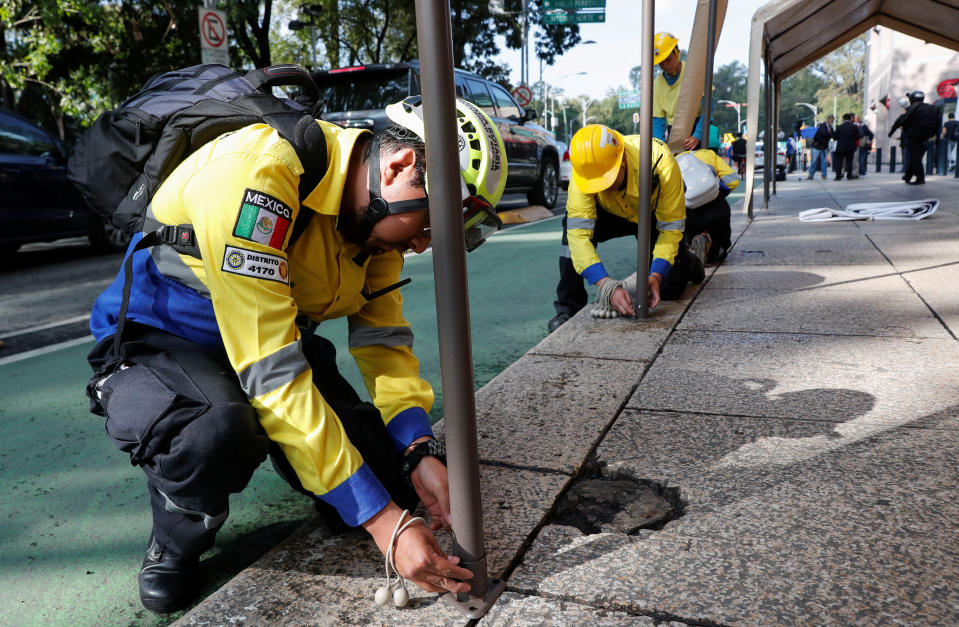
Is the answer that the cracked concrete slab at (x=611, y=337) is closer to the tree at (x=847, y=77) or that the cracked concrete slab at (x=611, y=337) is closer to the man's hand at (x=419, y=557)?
the man's hand at (x=419, y=557)

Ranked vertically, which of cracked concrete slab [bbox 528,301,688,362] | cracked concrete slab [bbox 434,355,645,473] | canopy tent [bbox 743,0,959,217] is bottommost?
cracked concrete slab [bbox 434,355,645,473]

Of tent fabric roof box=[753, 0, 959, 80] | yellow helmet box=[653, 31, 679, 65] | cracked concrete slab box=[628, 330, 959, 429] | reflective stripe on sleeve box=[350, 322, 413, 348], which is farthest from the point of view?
tent fabric roof box=[753, 0, 959, 80]

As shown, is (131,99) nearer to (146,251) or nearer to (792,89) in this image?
(146,251)

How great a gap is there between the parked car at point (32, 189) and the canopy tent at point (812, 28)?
6947 mm

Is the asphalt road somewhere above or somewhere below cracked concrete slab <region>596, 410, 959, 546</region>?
above

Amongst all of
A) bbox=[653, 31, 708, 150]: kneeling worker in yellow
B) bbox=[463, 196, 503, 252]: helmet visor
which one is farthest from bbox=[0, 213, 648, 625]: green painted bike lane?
bbox=[653, 31, 708, 150]: kneeling worker in yellow

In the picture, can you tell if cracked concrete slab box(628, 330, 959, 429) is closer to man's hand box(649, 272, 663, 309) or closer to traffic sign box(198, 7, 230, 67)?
man's hand box(649, 272, 663, 309)

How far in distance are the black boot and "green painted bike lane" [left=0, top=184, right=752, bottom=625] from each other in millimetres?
33

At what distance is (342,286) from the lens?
5.96 feet

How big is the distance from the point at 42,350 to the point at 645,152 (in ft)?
11.8

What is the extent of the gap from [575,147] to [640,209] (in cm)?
47

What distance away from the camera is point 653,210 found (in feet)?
13.4

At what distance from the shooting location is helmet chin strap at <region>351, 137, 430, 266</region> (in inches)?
62.9

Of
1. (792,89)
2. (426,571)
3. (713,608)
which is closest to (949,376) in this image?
(713,608)
